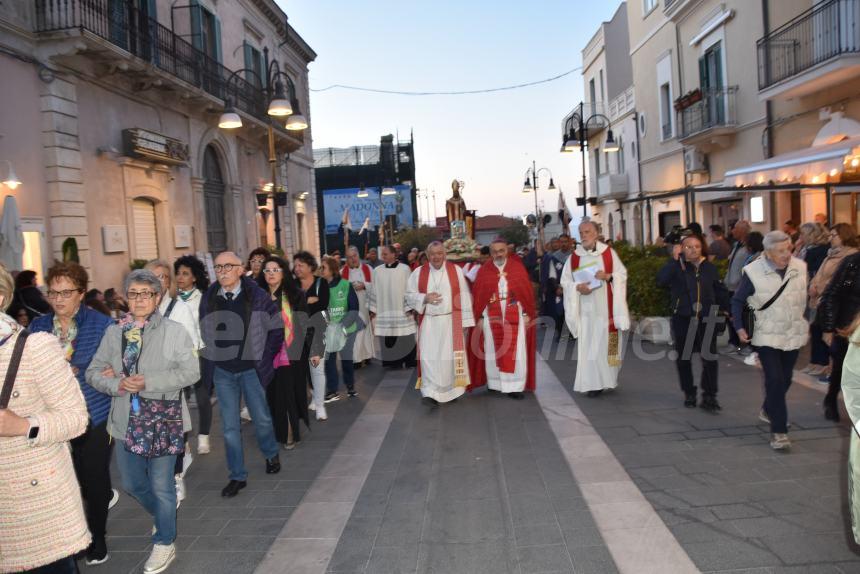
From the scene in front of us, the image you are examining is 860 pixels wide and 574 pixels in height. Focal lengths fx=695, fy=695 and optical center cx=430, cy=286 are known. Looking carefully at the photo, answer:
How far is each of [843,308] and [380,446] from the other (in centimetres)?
409

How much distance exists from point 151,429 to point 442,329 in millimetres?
4422

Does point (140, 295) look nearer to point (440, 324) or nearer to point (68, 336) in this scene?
point (68, 336)

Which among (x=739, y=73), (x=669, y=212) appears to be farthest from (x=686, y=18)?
(x=669, y=212)

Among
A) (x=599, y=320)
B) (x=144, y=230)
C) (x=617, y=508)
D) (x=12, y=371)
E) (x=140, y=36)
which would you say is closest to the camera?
(x=12, y=371)

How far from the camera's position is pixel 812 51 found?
43.9 feet

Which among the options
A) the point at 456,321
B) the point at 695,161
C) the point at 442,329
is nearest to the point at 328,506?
the point at 442,329

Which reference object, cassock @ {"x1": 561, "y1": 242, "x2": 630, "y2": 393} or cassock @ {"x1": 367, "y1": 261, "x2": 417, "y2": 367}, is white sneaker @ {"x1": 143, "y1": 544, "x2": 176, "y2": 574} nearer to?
cassock @ {"x1": 561, "y1": 242, "x2": 630, "y2": 393}

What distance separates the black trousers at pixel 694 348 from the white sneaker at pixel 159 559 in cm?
498

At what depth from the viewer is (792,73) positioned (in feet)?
45.2

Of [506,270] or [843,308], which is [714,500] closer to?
[843,308]

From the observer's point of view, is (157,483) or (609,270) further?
(609,270)

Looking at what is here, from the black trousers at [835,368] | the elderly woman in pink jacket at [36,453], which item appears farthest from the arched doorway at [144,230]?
the black trousers at [835,368]

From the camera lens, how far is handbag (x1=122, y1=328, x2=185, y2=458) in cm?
400

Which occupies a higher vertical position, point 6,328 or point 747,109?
point 747,109
